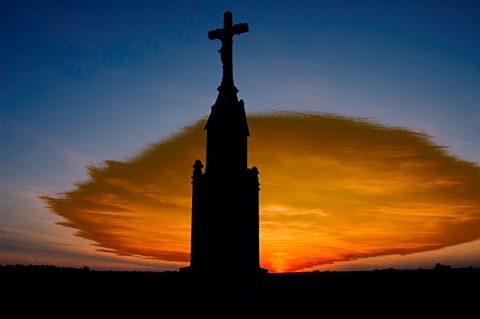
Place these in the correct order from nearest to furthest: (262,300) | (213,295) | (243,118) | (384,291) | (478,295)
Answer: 1. (213,295)
2. (262,300)
3. (243,118)
4. (478,295)
5. (384,291)

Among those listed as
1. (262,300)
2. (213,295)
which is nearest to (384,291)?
(262,300)

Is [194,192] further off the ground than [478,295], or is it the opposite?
[194,192]

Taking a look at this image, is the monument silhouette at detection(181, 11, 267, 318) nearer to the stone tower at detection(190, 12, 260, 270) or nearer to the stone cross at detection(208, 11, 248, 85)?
the stone tower at detection(190, 12, 260, 270)

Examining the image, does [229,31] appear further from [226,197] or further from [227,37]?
[226,197]

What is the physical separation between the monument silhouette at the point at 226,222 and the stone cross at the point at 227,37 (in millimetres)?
110

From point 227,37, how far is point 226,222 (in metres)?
6.27

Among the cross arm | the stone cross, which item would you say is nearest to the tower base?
the stone cross

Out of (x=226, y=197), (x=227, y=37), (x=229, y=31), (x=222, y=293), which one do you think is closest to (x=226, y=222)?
(x=226, y=197)

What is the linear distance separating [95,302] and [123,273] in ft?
9.19

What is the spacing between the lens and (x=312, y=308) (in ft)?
64.7

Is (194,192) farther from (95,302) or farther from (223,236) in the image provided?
(95,302)

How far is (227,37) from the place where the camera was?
1338 cm

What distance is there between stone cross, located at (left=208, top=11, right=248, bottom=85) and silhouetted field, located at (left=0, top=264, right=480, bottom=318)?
10132mm

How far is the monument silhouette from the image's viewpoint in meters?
10.9
